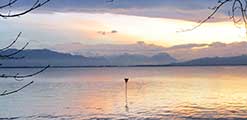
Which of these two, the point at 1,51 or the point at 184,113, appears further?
the point at 184,113

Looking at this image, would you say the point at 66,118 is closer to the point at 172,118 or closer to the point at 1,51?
the point at 172,118

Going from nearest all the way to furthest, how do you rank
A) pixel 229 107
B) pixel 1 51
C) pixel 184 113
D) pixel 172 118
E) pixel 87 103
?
pixel 1 51, pixel 172 118, pixel 184 113, pixel 229 107, pixel 87 103

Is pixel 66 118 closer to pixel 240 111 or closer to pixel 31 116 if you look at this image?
pixel 31 116

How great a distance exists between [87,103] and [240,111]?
1684cm

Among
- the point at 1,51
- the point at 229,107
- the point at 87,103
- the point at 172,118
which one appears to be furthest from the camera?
the point at 87,103

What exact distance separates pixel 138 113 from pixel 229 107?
837 centimetres

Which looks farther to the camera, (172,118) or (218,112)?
(218,112)

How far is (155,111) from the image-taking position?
40.0 metres

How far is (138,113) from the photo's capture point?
130 ft

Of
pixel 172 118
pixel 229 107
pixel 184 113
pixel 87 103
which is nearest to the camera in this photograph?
pixel 172 118

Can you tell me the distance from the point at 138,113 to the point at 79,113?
4.75 metres

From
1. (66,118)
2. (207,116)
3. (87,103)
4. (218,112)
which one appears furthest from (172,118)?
(87,103)

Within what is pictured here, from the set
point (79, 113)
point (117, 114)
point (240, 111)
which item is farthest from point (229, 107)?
point (79, 113)

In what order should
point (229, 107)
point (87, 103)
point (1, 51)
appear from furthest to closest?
point (87, 103) → point (229, 107) → point (1, 51)
